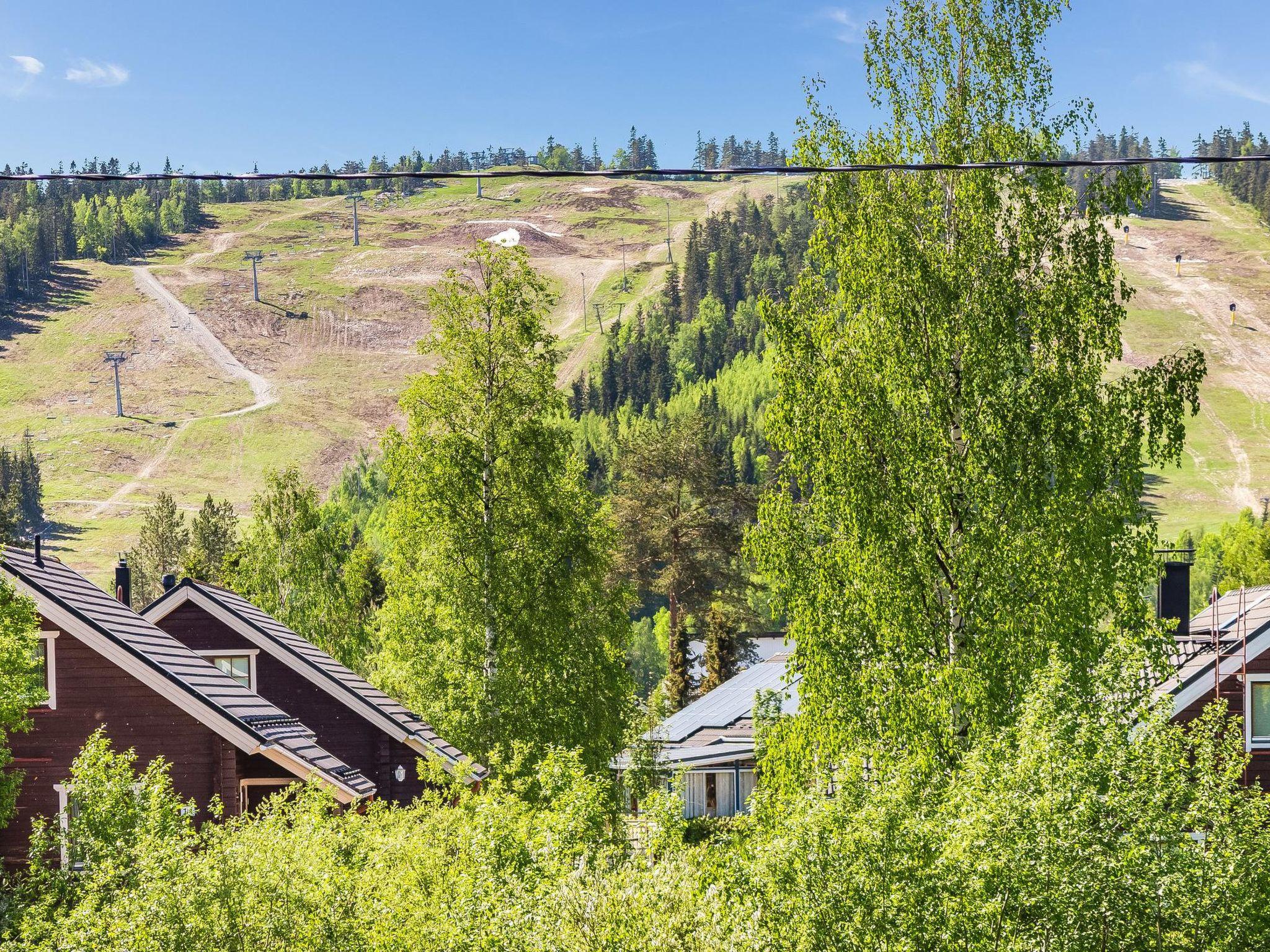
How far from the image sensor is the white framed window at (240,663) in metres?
28.8

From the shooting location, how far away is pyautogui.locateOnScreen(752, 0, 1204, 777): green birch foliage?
15.1 m

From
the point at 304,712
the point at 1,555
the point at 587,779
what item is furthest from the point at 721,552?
the point at 587,779

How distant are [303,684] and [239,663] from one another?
5.42 feet

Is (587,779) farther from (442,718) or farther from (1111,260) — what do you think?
(442,718)

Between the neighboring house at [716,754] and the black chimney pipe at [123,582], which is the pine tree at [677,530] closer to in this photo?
the neighboring house at [716,754]

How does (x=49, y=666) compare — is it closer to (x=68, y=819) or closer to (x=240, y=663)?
(x=68, y=819)

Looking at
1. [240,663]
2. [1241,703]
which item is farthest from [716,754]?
[1241,703]

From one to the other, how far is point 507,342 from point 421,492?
3.67 m

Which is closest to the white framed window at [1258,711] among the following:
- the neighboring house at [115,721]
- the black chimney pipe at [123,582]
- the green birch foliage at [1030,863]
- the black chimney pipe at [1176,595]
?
the black chimney pipe at [1176,595]

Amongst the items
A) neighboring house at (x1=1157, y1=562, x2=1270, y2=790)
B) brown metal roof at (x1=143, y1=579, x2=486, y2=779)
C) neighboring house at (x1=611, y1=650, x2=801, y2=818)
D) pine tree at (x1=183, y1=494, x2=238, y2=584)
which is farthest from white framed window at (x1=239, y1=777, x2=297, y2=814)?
pine tree at (x1=183, y1=494, x2=238, y2=584)

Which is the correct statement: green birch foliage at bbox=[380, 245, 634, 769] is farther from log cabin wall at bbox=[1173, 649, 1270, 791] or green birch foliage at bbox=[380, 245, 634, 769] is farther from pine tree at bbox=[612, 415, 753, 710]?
pine tree at bbox=[612, 415, 753, 710]

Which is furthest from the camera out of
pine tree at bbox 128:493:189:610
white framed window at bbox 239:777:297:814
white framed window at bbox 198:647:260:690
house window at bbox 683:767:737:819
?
pine tree at bbox 128:493:189:610

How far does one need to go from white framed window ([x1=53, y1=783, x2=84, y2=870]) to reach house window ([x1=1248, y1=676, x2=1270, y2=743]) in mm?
21423

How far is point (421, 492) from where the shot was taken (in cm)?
2625
